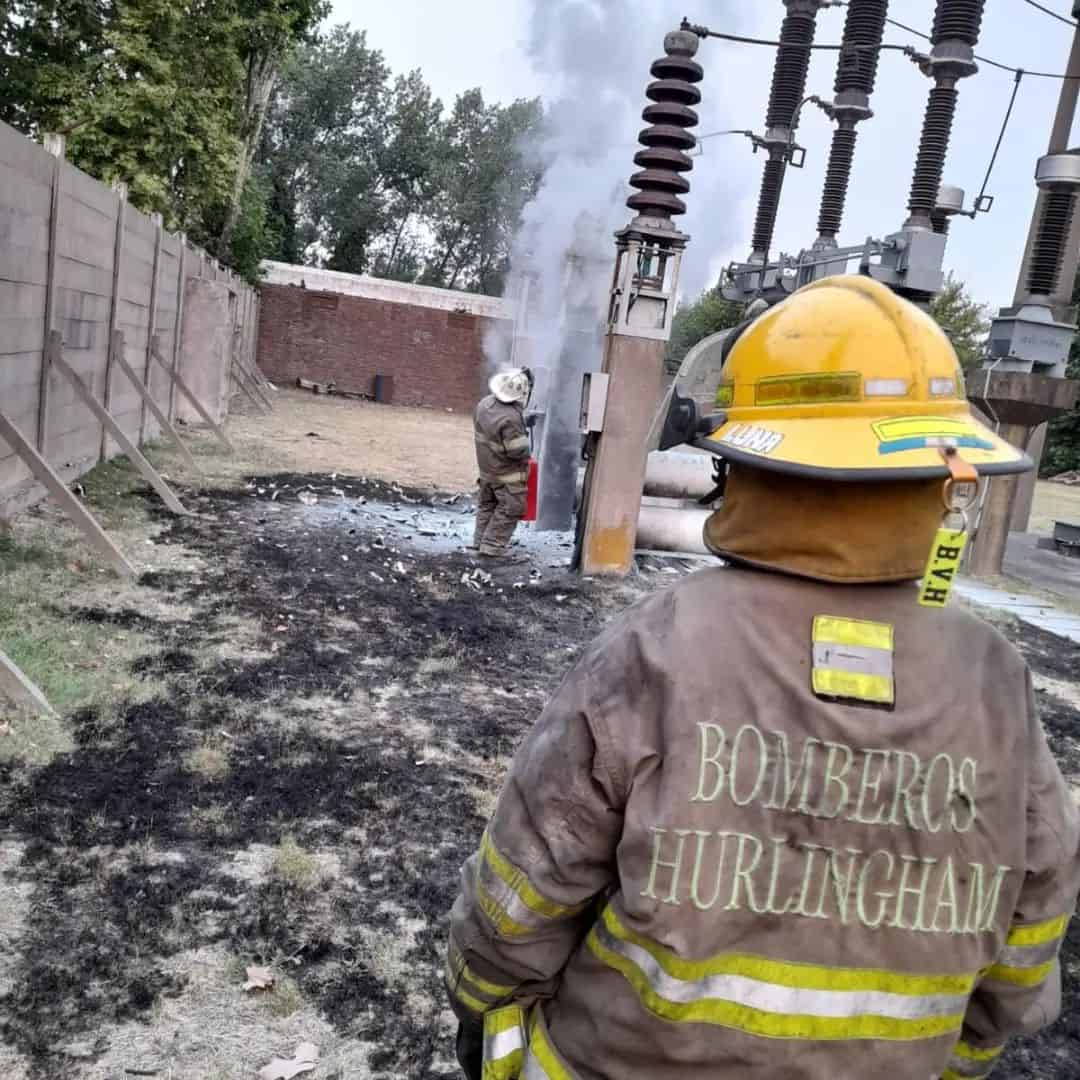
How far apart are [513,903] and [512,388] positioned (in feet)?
25.0

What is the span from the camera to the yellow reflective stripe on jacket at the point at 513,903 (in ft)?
4.41

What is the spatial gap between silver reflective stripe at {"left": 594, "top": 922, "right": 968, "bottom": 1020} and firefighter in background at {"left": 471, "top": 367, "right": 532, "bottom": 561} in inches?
297

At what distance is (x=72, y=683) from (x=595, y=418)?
4.70m

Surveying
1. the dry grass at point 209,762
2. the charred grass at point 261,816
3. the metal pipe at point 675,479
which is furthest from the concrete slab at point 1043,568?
the dry grass at point 209,762

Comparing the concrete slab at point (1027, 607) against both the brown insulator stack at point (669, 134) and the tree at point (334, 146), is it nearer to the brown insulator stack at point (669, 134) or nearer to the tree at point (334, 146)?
the brown insulator stack at point (669, 134)

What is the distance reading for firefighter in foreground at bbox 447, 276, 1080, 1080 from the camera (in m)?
1.24

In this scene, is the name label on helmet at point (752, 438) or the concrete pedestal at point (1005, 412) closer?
the name label on helmet at point (752, 438)

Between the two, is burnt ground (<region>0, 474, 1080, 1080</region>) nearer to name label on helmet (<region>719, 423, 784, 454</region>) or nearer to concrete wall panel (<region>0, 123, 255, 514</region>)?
concrete wall panel (<region>0, 123, 255, 514</region>)

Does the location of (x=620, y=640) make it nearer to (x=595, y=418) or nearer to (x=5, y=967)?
(x=5, y=967)

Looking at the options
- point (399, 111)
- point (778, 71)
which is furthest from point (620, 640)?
point (399, 111)

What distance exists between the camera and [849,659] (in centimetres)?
124

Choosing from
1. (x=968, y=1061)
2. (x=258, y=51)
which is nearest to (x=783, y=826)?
(x=968, y=1061)

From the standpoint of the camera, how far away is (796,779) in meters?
1.24

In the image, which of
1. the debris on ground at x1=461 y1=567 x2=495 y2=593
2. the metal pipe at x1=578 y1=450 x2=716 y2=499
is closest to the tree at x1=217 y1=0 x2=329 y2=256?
the metal pipe at x1=578 y1=450 x2=716 y2=499
